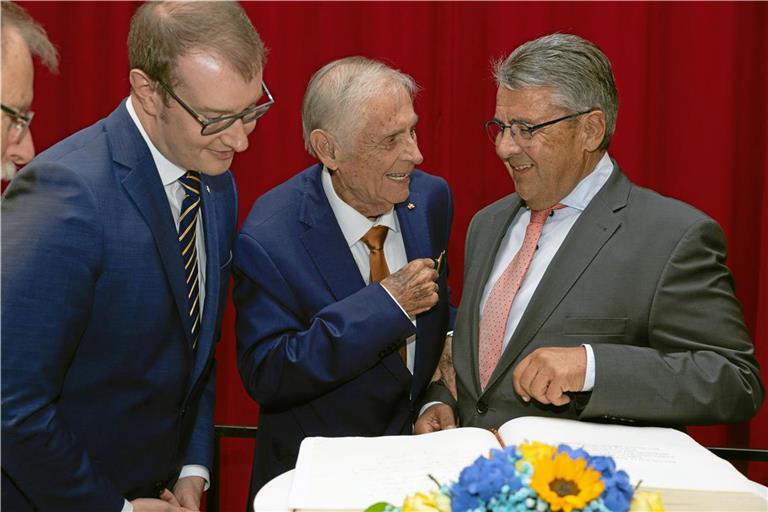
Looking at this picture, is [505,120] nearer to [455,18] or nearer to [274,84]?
[455,18]

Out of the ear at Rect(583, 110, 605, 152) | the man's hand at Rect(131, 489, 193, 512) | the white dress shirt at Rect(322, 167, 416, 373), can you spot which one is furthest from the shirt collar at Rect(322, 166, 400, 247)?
the man's hand at Rect(131, 489, 193, 512)

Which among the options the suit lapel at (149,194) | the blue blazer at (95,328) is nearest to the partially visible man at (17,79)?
the blue blazer at (95,328)

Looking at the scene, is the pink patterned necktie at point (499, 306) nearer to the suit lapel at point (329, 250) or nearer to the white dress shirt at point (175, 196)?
the suit lapel at point (329, 250)

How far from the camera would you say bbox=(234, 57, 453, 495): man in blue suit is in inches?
76.6

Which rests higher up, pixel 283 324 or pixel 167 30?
pixel 167 30

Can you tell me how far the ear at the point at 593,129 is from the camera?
1951 millimetres

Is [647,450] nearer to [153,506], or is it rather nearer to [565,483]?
[565,483]

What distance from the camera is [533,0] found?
9.53ft

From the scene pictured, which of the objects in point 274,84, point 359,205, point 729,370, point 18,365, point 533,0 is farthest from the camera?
point 274,84

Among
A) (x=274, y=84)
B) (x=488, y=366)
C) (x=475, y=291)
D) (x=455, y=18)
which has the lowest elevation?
(x=488, y=366)

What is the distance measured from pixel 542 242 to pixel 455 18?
1.28 m


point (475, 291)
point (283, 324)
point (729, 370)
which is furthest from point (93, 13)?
point (729, 370)

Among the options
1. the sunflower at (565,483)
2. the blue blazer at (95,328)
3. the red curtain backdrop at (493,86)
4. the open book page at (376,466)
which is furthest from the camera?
the red curtain backdrop at (493,86)

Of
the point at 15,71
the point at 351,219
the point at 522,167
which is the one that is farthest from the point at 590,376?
the point at 15,71
